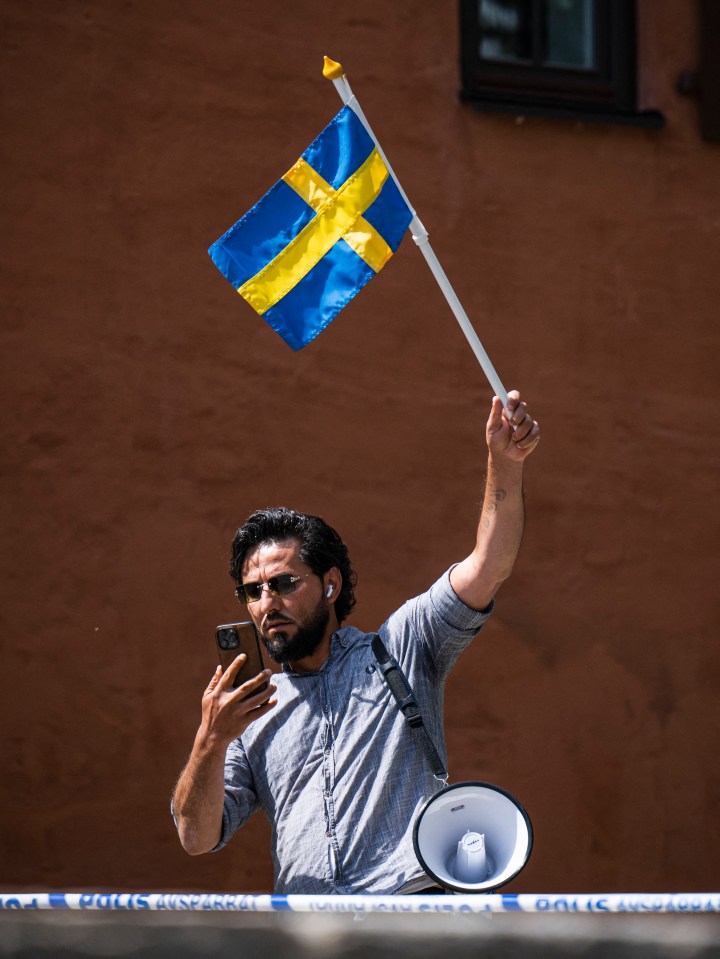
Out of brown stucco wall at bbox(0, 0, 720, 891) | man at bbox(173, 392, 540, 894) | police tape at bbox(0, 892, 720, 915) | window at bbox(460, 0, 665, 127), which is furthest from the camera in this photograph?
window at bbox(460, 0, 665, 127)

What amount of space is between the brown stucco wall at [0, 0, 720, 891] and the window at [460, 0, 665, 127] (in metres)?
0.09

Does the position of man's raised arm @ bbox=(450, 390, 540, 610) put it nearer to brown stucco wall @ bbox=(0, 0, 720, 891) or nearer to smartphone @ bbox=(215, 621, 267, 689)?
smartphone @ bbox=(215, 621, 267, 689)

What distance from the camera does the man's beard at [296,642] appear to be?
143 inches

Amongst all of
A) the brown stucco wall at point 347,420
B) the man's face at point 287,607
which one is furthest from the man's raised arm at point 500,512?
the brown stucco wall at point 347,420

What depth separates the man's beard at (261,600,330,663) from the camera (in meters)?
3.63

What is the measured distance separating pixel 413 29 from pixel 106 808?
3556 millimetres

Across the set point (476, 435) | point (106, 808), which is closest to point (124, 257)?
point (476, 435)

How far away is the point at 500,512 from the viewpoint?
354 cm

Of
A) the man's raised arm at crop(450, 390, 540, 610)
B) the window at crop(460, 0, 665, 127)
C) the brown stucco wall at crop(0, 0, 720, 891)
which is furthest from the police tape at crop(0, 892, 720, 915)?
the window at crop(460, 0, 665, 127)

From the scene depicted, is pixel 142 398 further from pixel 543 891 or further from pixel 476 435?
pixel 543 891

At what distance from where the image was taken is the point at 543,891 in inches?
236

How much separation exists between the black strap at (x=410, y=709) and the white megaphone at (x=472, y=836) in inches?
5.5

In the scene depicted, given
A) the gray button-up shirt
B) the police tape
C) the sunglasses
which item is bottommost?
the police tape

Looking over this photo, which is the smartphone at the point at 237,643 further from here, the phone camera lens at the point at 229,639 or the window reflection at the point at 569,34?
the window reflection at the point at 569,34
